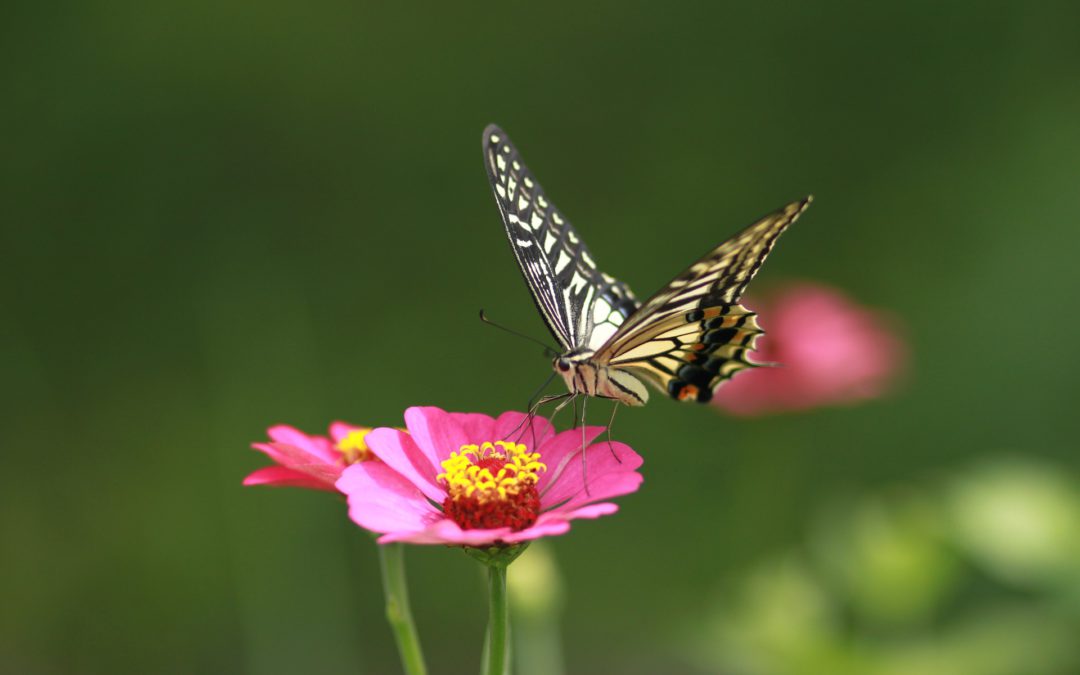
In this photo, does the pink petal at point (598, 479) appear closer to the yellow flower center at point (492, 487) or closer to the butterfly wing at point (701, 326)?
the yellow flower center at point (492, 487)

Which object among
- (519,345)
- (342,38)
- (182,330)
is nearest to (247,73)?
(342,38)

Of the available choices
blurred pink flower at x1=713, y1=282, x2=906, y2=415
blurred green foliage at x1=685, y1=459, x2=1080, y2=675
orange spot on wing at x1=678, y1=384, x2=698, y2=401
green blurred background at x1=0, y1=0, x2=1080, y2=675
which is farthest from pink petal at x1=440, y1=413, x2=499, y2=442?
green blurred background at x1=0, y1=0, x2=1080, y2=675

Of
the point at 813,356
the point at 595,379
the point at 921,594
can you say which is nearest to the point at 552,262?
the point at 595,379

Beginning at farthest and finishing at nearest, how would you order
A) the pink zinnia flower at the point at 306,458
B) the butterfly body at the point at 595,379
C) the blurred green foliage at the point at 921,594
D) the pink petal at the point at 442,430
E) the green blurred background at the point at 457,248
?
the green blurred background at the point at 457,248, the blurred green foliage at the point at 921,594, the butterfly body at the point at 595,379, the pink petal at the point at 442,430, the pink zinnia flower at the point at 306,458

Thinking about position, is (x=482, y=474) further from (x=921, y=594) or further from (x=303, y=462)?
(x=921, y=594)

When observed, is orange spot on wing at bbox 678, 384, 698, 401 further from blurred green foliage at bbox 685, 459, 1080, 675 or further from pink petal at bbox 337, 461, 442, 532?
blurred green foliage at bbox 685, 459, 1080, 675

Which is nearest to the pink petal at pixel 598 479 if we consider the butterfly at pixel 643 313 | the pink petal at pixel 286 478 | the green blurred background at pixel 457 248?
the butterfly at pixel 643 313
